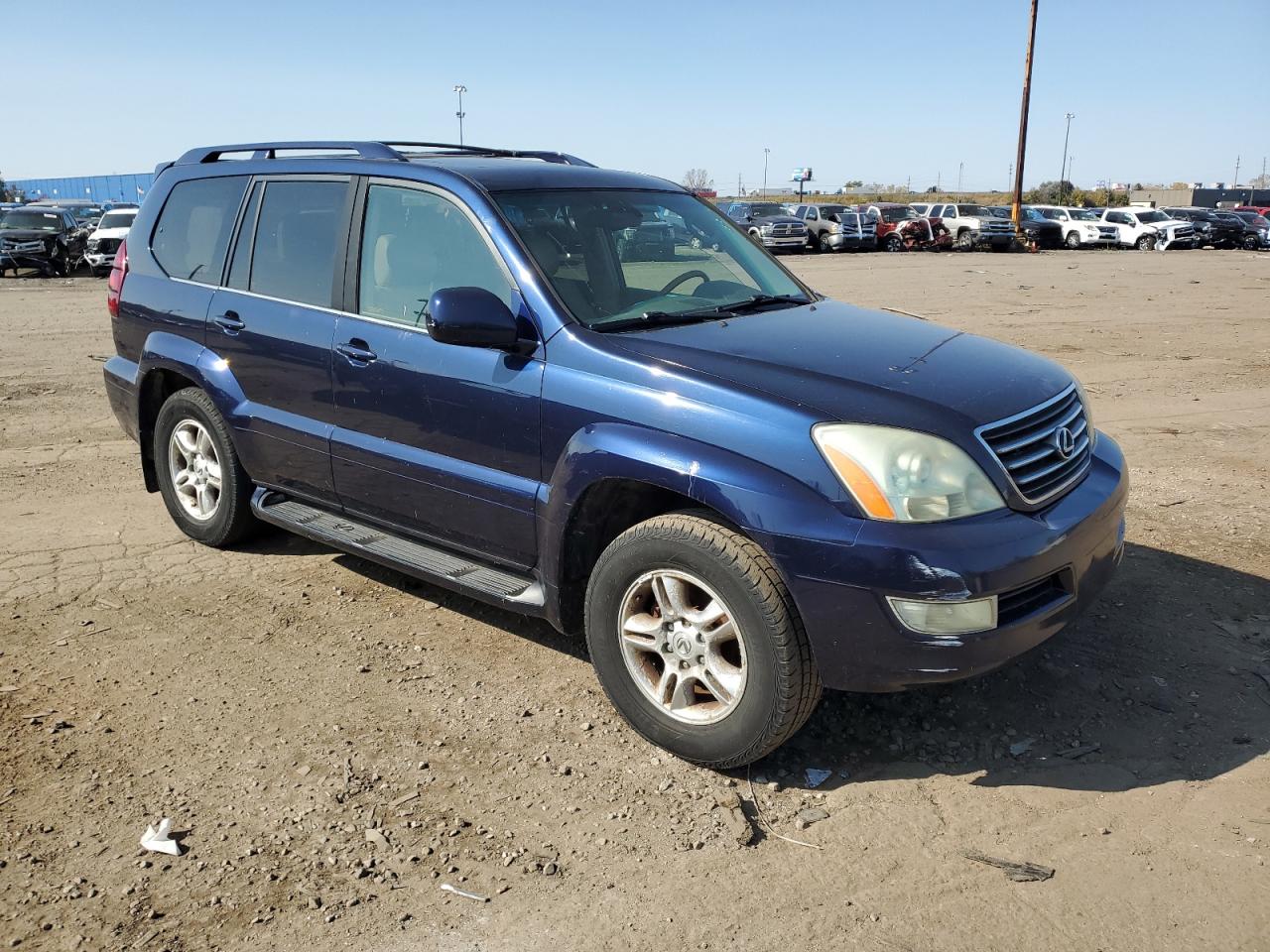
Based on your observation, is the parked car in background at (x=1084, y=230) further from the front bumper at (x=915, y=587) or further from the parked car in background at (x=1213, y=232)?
the front bumper at (x=915, y=587)

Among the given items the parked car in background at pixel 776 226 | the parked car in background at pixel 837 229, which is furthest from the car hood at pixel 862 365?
the parked car in background at pixel 837 229

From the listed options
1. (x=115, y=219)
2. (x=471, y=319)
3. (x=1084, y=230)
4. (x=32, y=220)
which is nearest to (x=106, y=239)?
(x=115, y=219)

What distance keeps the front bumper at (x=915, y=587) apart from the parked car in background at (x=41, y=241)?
1006 inches

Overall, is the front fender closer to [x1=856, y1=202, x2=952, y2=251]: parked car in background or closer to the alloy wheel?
the alloy wheel

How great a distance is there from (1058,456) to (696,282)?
161 cm

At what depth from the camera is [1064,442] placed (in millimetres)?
3590

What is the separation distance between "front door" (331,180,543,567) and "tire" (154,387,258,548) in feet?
2.94

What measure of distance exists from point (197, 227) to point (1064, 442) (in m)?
4.21

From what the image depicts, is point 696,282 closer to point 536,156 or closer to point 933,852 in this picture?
point 536,156

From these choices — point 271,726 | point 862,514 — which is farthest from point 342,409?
point 862,514

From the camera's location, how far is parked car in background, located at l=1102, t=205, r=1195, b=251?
38.0m

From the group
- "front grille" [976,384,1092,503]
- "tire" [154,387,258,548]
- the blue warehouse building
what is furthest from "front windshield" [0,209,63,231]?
the blue warehouse building

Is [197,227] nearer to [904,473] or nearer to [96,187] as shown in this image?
[904,473]

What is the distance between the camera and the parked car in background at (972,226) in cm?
3616
